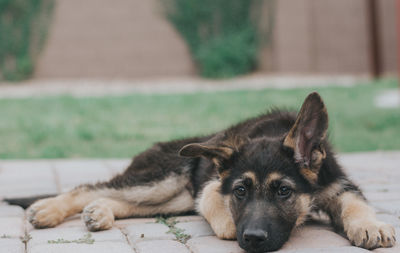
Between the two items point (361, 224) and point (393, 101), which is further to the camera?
point (393, 101)

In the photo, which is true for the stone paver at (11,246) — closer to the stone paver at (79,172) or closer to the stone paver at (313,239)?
the stone paver at (313,239)

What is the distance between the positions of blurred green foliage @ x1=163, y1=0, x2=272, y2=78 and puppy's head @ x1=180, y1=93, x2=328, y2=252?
48.6ft

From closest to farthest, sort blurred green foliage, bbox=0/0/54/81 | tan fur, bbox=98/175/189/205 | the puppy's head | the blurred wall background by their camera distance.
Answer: the puppy's head, tan fur, bbox=98/175/189/205, blurred green foliage, bbox=0/0/54/81, the blurred wall background


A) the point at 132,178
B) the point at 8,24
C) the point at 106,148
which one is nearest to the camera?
the point at 132,178

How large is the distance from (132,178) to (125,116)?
7612 millimetres

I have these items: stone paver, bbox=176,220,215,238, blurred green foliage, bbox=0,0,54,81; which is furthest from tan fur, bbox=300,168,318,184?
blurred green foliage, bbox=0,0,54,81

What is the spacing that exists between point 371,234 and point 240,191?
0.81m

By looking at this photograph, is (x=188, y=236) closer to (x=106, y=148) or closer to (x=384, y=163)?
(x=384, y=163)

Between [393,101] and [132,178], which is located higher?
[132,178]

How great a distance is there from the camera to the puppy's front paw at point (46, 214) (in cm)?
433

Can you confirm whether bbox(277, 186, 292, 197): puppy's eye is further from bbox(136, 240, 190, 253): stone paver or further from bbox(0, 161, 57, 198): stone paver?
bbox(0, 161, 57, 198): stone paver

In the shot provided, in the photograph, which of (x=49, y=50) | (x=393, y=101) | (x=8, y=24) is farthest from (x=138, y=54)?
(x=393, y=101)

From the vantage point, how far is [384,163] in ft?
23.4

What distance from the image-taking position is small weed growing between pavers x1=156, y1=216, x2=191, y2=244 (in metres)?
4.00
